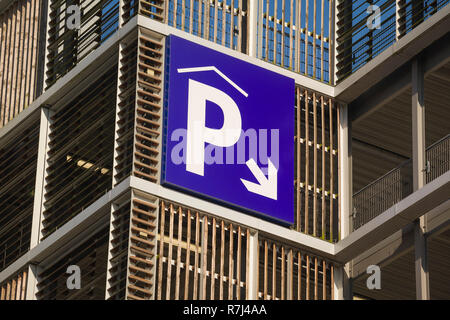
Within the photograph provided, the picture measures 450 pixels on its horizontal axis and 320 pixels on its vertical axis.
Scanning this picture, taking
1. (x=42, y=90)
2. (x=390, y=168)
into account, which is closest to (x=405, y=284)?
(x=390, y=168)

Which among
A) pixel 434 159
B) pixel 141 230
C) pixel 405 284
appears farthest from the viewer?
pixel 405 284

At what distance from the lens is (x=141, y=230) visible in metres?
43.0

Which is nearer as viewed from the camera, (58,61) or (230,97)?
(230,97)

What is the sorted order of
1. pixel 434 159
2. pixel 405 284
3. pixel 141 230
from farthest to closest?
pixel 405 284
pixel 434 159
pixel 141 230

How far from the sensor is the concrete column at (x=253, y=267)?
43.9 metres

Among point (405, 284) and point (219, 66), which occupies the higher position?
point (219, 66)

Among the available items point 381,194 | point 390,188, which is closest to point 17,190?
point 381,194

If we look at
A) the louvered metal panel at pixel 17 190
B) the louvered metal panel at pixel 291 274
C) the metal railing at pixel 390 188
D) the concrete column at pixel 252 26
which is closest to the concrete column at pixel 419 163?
the metal railing at pixel 390 188

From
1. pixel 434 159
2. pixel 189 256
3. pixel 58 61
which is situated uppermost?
pixel 58 61

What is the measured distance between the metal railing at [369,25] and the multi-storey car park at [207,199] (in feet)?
0.16

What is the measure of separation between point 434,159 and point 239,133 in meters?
4.93

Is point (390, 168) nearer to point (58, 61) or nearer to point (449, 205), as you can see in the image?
point (449, 205)

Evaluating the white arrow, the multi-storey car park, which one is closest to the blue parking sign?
the white arrow

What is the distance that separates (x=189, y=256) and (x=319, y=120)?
6.22 meters
